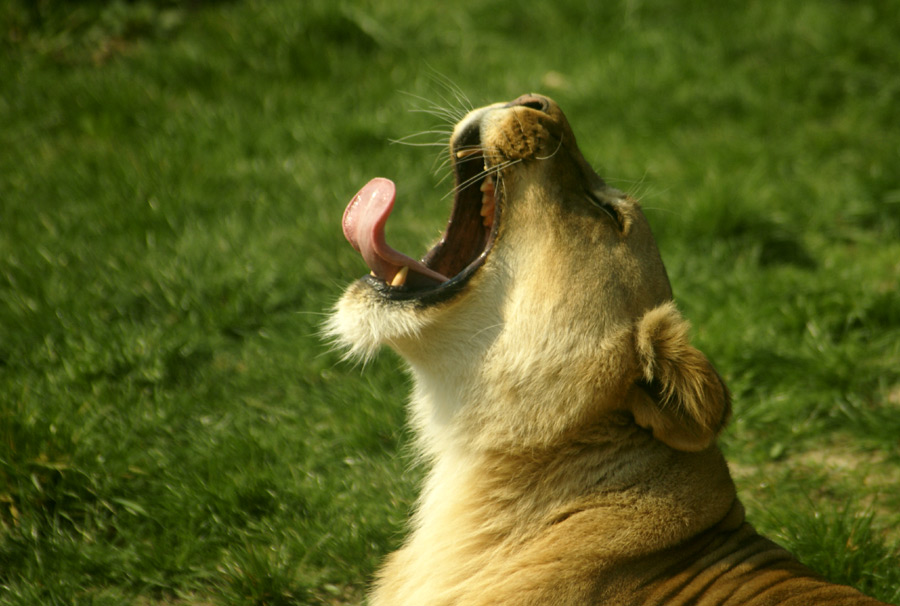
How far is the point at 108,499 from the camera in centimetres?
359

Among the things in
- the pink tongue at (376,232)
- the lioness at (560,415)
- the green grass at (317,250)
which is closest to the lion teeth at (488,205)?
the lioness at (560,415)

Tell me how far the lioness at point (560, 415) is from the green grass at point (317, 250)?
0.74m

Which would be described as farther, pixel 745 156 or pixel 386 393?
pixel 745 156

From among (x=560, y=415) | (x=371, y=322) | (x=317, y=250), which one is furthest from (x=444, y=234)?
(x=317, y=250)

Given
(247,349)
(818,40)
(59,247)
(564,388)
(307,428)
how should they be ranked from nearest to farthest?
(564,388) → (307,428) → (247,349) → (59,247) → (818,40)

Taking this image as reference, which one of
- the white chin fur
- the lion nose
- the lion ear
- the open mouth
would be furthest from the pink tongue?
the lion ear

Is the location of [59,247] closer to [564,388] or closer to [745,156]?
[564,388]

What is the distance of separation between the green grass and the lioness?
74cm

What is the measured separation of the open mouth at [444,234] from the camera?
3.10 meters

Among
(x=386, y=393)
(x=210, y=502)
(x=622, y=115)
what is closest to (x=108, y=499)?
(x=210, y=502)

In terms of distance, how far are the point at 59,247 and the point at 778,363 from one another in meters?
3.62

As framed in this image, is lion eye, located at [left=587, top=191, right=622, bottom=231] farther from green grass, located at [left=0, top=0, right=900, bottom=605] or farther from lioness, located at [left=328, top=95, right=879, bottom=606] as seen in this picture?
green grass, located at [left=0, top=0, right=900, bottom=605]

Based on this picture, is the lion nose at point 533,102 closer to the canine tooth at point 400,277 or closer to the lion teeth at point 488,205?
the lion teeth at point 488,205

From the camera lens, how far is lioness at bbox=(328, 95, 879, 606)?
9.01ft
